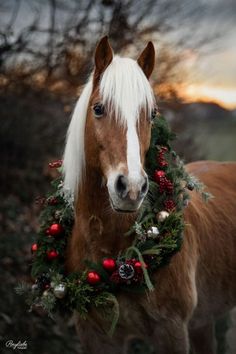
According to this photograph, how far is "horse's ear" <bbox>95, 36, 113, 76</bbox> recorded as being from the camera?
120 inches

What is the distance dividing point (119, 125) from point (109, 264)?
0.78 meters

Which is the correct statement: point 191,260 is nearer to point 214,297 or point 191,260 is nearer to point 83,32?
point 214,297

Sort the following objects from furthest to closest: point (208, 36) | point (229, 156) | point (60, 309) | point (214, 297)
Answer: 1. point (229, 156)
2. point (208, 36)
3. point (214, 297)
4. point (60, 309)

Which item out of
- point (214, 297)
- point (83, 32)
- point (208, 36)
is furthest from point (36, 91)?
point (214, 297)

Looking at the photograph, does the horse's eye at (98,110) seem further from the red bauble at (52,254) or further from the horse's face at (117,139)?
the red bauble at (52,254)

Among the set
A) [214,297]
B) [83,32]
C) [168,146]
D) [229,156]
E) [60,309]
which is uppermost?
[83,32]

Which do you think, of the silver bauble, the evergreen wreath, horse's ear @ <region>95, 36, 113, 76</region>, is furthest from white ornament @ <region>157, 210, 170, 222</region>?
horse's ear @ <region>95, 36, 113, 76</region>

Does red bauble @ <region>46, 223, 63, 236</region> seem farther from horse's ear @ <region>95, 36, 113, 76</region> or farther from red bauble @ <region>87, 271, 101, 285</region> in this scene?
horse's ear @ <region>95, 36, 113, 76</region>

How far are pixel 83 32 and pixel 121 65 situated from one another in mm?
2418

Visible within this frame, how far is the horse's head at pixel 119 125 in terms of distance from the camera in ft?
8.85

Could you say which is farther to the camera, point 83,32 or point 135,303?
point 83,32

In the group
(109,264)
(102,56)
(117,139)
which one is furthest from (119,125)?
(109,264)

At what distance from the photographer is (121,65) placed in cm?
306

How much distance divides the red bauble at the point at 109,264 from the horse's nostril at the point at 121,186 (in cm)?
62
